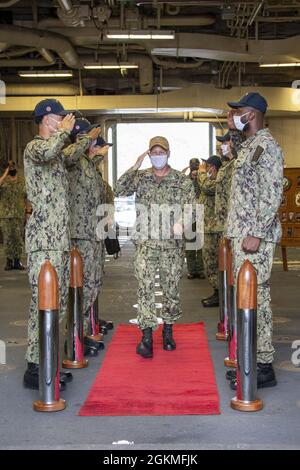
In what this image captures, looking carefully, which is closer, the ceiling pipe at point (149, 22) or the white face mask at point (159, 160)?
the white face mask at point (159, 160)

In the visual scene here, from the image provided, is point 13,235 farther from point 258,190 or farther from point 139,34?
point 258,190

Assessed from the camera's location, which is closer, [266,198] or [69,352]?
[266,198]

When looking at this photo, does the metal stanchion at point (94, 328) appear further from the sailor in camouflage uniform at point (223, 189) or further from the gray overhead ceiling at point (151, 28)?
the gray overhead ceiling at point (151, 28)

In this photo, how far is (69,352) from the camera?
516 cm

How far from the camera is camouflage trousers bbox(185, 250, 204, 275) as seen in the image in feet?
35.6

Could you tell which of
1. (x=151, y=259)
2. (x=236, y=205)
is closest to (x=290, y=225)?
(x=151, y=259)

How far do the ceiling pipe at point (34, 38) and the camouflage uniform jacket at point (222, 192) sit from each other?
6.25 metres

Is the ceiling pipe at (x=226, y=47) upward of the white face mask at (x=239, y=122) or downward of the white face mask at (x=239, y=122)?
upward

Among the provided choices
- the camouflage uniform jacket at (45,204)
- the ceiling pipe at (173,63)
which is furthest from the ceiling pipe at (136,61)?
the camouflage uniform jacket at (45,204)

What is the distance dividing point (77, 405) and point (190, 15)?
32.3ft

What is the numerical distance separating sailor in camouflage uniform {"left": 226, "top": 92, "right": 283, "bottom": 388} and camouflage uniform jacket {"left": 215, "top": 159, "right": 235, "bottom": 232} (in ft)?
7.75

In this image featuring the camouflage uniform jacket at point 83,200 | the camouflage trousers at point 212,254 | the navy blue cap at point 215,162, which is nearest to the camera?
the camouflage uniform jacket at point 83,200

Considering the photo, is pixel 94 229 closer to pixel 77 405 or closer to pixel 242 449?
pixel 77 405

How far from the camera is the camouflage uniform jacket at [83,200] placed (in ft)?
18.1
